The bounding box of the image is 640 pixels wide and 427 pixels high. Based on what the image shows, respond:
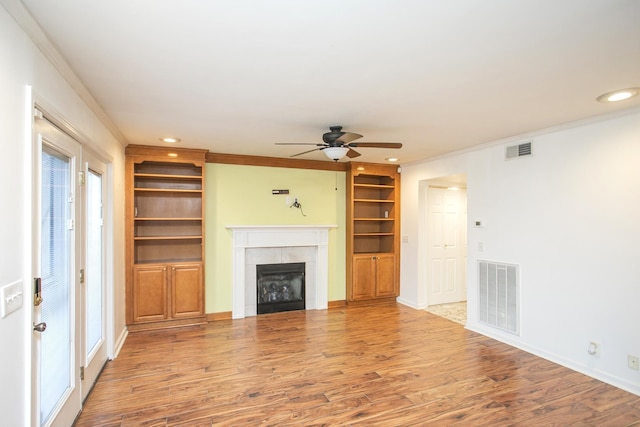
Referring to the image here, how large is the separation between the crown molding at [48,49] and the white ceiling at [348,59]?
0.14ft

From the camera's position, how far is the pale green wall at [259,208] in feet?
16.7

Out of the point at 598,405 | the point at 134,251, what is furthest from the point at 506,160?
the point at 134,251

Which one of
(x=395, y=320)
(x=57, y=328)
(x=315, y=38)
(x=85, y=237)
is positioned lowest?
(x=395, y=320)

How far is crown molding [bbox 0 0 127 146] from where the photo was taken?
1.52 m

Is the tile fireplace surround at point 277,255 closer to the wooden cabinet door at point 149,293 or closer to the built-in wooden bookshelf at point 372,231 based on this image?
the built-in wooden bookshelf at point 372,231

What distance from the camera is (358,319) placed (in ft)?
16.8

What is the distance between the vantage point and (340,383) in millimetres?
3104

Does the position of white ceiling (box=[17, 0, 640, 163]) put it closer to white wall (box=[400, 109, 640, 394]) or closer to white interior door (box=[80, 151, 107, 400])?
white wall (box=[400, 109, 640, 394])

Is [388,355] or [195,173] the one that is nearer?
[388,355]

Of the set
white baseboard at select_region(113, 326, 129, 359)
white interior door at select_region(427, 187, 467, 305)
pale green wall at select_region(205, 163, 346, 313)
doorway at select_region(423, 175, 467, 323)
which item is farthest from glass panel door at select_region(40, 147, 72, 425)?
white interior door at select_region(427, 187, 467, 305)

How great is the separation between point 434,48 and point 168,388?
3.43 metres

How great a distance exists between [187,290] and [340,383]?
8.76ft

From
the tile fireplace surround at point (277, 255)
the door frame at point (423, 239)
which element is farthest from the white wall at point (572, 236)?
the tile fireplace surround at point (277, 255)

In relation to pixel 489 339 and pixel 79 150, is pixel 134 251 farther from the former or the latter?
pixel 489 339
